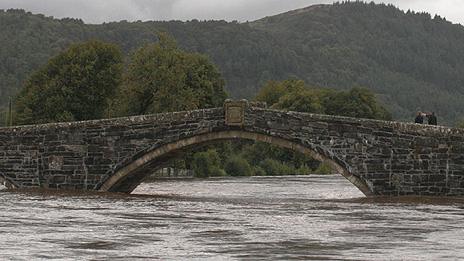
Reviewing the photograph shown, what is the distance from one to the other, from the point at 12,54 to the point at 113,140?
105158 mm

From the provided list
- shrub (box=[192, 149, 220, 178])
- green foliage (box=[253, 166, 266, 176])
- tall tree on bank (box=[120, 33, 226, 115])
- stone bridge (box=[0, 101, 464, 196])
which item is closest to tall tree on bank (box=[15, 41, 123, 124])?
tall tree on bank (box=[120, 33, 226, 115])

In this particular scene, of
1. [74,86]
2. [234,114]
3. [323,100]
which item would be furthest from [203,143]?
[323,100]

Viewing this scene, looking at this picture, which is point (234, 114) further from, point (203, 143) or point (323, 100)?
point (323, 100)

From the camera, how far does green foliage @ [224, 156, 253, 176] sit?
64.4m

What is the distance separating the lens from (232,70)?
578ft

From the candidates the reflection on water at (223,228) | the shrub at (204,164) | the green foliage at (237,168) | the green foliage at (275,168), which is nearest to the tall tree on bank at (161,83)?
the shrub at (204,164)

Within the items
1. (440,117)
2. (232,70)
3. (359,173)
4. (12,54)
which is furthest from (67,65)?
(440,117)

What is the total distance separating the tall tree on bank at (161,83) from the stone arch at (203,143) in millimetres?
25326

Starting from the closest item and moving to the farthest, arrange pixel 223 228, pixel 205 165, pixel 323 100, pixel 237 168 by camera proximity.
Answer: pixel 223 228 < pixel 205 165 < pixel 237 168 < pixel 323 100

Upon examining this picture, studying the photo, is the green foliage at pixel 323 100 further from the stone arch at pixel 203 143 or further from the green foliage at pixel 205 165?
the stone arch at pixel 203 143

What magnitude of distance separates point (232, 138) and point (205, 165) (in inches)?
1120

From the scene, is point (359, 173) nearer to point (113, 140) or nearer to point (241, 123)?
point (241, 123)

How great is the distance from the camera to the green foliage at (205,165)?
60.1 metres

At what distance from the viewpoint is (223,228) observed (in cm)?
2017
